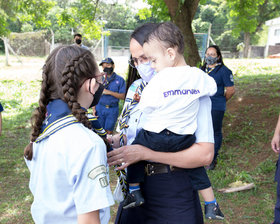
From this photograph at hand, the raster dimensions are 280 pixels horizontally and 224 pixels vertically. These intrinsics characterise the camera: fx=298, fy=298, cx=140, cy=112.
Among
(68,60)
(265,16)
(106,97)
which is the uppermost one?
(265,16)

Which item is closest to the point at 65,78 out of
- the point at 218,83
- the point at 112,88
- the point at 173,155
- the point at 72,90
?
the point at 72,90

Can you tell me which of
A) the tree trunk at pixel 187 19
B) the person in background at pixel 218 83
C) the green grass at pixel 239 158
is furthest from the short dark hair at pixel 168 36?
the tree trunk at pixel 187 19

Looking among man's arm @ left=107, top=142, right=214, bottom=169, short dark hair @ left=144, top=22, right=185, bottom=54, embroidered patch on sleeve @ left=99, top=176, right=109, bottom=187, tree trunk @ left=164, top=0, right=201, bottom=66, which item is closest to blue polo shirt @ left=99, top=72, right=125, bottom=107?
tree trunk @ left=164, top=0, right=201, bottom=66

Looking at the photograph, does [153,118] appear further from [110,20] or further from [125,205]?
[110,20]

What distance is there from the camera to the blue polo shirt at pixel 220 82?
5148 mm

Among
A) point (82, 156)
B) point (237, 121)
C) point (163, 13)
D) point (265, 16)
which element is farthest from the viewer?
point (265, 16)

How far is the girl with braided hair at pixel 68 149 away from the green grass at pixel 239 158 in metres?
2.87

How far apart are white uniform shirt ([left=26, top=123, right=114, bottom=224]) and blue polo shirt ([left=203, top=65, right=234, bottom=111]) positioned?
424 centimetres

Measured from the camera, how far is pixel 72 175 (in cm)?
116

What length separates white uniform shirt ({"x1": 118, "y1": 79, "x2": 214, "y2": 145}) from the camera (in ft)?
5.20

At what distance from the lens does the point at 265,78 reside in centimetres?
958

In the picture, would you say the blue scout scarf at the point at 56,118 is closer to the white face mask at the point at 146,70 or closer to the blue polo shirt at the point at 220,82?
the white face mask at the point at 146,70

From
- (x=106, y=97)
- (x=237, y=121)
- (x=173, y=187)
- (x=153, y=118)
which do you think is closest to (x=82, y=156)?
(x=153, y=118)

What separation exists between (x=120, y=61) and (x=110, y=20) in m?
18.4
